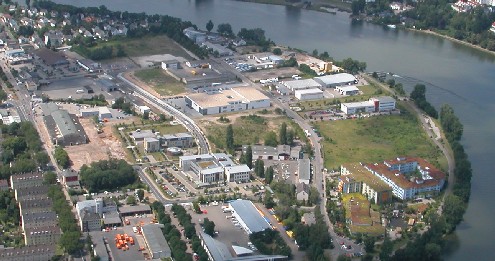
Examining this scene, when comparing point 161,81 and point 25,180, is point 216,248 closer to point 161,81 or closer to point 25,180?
point 25,180

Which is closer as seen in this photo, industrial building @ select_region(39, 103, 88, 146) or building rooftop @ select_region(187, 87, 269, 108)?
industrial building @ select_region(39, 103, 88, 146)

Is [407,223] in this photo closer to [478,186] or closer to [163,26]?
[478,186]

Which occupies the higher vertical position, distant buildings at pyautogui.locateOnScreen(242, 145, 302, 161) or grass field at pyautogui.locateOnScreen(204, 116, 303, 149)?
distant buildings at pyautogui.locateOnScreen(242, 145, 302, 161)

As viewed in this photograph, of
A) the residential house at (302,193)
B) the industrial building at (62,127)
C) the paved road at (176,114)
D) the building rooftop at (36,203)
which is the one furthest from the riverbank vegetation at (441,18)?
the building rooftop at (36,203)

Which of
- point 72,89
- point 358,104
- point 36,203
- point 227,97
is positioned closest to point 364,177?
point 358,104

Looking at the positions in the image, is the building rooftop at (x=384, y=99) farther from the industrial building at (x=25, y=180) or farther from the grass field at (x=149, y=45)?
the industrial building at (x=25, y=180)

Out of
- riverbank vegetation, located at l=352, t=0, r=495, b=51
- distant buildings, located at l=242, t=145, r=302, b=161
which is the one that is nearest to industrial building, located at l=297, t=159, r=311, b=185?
distant buildings, located at l=242, t=145, r=302, b=161

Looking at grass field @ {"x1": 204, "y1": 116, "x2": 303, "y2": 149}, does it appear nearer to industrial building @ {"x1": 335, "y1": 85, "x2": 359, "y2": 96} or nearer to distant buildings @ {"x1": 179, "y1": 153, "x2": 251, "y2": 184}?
distant buildings @ {"x1": 179, "y1": 153, "x2": 251, "y2": 184}

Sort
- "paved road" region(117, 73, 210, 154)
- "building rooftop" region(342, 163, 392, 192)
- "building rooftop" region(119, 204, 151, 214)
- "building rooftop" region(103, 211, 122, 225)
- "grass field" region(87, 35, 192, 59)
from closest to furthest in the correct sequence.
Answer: "building rooftop" region(103, 211, 122, 225) → "building rooftop" region(119, 204, 151, 214) → "building rooftop" region(342, 163, 392, 192) → "paved road" region(117, 73, 210, 154) → "grass field" region(87, 35, 192, 59)
